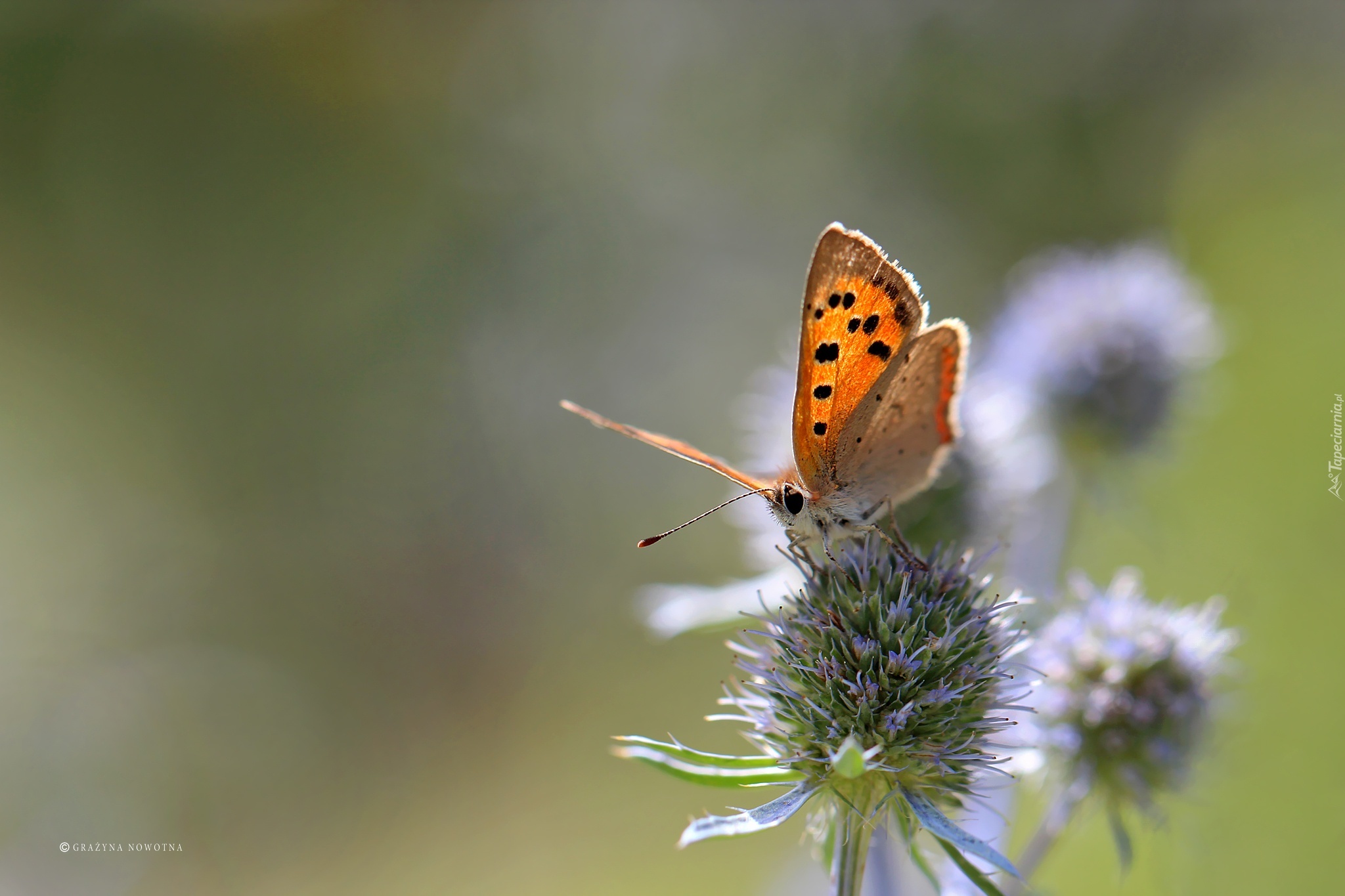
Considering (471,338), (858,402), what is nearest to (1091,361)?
(858,402)

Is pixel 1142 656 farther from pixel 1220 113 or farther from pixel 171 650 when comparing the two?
pixel 1220 113

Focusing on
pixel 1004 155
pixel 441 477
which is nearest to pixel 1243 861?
pixel 441 477

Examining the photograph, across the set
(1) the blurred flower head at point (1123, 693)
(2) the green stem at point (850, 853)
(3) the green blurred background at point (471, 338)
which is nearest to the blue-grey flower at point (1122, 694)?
(1) the blurred flower head at point (1123, 693)

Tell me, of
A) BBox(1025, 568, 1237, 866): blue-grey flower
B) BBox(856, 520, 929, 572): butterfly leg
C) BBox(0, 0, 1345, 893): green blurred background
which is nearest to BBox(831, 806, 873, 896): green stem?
BBox(856, 520, 929, 572): butterfly leg

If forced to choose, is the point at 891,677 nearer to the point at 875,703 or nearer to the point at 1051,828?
the point at 875,703

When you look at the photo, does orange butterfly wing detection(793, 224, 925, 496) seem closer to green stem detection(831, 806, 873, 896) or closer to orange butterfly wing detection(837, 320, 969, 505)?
orange butterfly wing detection(837, 320, 969, 505)

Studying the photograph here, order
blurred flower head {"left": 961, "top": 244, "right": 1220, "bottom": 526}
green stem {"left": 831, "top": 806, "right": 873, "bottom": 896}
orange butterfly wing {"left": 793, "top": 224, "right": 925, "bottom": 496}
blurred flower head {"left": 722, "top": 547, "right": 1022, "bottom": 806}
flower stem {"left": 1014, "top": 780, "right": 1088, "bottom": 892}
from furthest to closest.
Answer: blurred flower head {"left": 961, "top": 244, "right": 1220, "bottom": 526} < flower stem {"left": 1014, "top": 780, "right": 1088, "bottom": 892} < orange butterfly wing {"left": 793, "top": 224, "right": 925, "bottom": 496} < blurred flower head {"left": 722, "top": 547, "right": 1022, "bottom": 806} < green stem {"left": 831, "top": 806, "right": 873, "bottom": 896}
